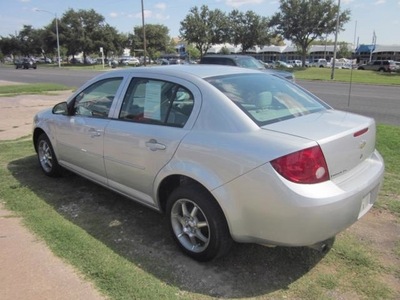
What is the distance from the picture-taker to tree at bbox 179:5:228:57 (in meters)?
64.5

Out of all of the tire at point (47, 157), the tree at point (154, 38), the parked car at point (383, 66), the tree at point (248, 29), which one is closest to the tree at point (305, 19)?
the parked car at point (383, 66)

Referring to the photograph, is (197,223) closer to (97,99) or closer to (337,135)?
(337,135)

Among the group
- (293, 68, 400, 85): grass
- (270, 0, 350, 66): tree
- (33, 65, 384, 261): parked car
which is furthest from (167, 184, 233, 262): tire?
(270, 0, 350, 66): tree

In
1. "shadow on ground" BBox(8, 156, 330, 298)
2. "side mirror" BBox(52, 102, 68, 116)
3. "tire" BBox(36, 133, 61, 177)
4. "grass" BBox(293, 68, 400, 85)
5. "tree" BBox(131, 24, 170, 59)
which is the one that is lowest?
"grass" BBox(293, 68, 400, 85)

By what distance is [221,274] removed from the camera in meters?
3.15

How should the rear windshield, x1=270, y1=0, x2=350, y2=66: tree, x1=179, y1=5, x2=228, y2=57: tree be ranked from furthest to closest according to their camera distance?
x1=179, y1=5, x2=228, y2=57: tree < x1=270, y1=0, x2=350, y2=66: tree < the rear windshield

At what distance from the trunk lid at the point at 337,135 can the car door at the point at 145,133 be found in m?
0.83

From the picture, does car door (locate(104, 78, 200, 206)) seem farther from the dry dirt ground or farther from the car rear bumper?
the car rear bumper

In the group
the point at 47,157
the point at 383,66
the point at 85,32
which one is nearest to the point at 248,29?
the point at 383,66

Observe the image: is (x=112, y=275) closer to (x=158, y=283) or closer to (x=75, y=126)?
(x=158, y=283)

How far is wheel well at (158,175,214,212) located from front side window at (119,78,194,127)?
46cm

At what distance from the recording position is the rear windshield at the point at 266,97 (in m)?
3.23

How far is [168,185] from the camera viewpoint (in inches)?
140

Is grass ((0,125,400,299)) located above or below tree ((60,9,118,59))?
below
